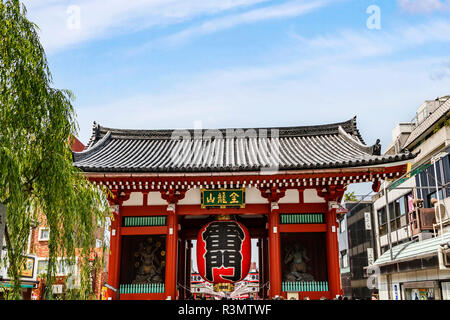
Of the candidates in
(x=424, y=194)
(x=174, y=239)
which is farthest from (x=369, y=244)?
(x=174, y=239)

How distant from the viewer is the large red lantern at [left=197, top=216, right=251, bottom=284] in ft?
44.3

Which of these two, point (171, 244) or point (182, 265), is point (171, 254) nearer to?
point (171, 244)

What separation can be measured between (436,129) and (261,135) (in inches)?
429

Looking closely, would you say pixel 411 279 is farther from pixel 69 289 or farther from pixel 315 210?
pixel 69 289

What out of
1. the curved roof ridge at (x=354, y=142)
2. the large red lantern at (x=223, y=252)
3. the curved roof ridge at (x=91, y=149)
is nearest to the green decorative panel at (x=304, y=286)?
the large red lantern at (x=223, y=252)

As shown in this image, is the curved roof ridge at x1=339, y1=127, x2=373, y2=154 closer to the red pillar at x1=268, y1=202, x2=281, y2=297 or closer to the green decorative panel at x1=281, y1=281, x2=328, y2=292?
the red pillar at x1=268, y1=202, x2=281, y2=297

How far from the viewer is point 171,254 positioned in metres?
13.6

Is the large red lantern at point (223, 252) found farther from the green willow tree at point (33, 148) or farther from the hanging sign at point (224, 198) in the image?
the green willow tree at point (33, 148)

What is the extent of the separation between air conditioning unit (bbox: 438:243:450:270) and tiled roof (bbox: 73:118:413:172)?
4655 mm

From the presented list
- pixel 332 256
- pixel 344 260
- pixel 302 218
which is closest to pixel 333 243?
pixel 332 256

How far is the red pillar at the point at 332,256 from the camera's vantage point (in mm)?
13242

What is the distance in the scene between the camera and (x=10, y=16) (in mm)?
6781

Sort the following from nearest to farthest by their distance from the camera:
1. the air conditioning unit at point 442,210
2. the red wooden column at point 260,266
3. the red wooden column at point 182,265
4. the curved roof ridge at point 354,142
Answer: the curved roof ridge at point 354,142 → the red wooden column at point 182,265 → the red wooden column at point 260,266 → the air conditioning unit at point 442,210

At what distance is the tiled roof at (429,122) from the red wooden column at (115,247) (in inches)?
670
